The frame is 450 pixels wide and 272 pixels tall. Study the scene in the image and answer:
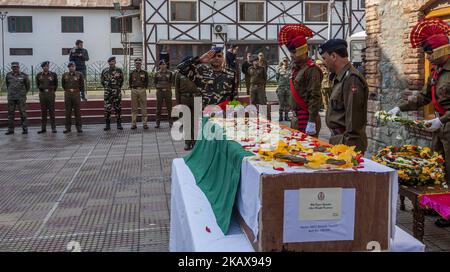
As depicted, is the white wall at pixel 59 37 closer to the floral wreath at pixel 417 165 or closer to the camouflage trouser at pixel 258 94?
the camouflage trouser at pixel 258 94

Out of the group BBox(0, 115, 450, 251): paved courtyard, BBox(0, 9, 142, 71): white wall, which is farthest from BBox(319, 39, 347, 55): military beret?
BBox(0, 9, 142, 71): white wall

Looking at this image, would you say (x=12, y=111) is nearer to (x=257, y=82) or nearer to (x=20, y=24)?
(x=257, y=82)

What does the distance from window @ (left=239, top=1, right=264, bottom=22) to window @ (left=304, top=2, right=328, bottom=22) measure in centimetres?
269

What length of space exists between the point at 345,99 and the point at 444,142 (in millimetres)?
1274

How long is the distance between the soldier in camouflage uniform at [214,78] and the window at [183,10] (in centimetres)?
2190

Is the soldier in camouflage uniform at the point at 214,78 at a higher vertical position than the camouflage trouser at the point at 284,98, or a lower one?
higher

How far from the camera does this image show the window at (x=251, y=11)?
3109 centimetres

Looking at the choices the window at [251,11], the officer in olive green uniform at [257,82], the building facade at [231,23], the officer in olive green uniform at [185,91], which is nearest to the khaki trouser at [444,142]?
the officer in olive green uniform at [185,91]

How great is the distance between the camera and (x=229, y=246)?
3.07 meters

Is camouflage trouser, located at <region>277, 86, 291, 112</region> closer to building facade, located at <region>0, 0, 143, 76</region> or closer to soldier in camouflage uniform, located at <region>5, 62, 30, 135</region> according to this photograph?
soldier in camouflage uniform, located at <region>5, 62, 30, 135</region>
